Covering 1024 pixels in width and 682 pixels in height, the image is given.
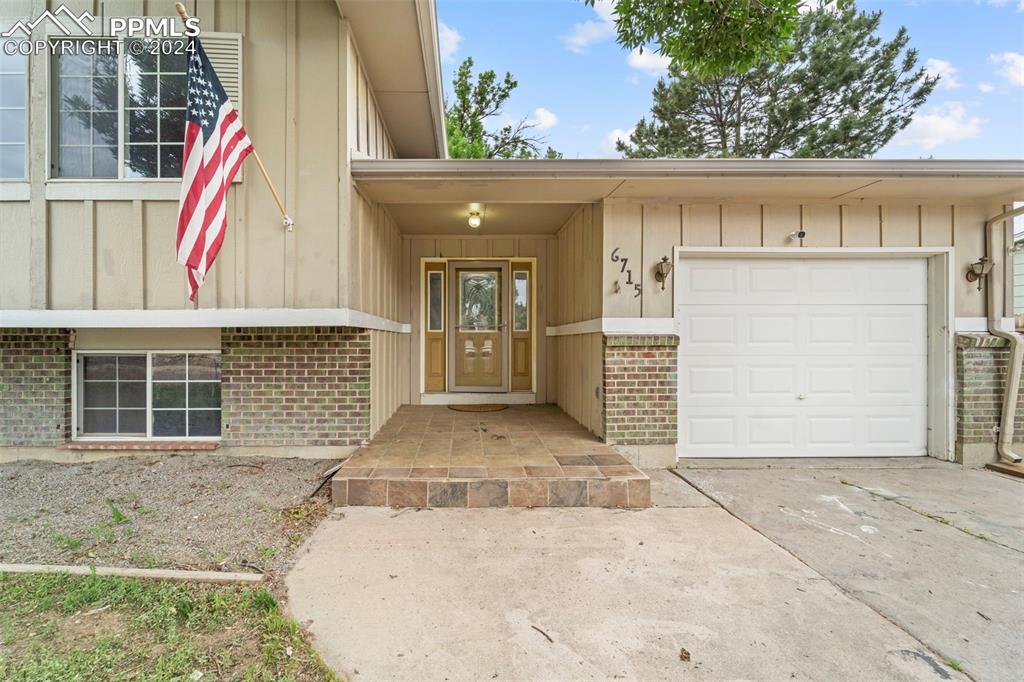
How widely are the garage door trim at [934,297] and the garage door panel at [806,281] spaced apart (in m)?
0.05

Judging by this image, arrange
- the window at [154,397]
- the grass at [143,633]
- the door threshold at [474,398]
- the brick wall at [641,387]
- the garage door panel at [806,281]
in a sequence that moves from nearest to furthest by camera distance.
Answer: the grass at [143,633] → the window at [154,397] → the brick wall at [641,387] → the garage door panel at [806,281] → the door threshold at [474,398]

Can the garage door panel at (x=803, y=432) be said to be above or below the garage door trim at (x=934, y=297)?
below

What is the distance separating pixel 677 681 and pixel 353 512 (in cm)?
213

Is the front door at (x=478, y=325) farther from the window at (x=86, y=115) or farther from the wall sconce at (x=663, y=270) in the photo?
the window at (x=86, y=115)

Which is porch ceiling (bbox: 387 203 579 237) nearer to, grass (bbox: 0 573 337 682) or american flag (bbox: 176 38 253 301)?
american flag (bbox: 176 38 253 301)

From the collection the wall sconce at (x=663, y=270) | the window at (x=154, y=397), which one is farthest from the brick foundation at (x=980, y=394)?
the window at (x=154, y=397)

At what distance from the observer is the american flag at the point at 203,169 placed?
2.64 meters

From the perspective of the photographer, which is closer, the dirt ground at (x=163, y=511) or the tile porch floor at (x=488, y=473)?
the dirt ground at (x=163, y=511)

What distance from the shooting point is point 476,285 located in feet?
20.2

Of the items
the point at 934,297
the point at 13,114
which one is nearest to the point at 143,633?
the point at 13,114

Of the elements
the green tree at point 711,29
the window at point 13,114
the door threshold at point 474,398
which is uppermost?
the green tree at point 711,29

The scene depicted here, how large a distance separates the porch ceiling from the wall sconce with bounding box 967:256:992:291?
3.90 meters

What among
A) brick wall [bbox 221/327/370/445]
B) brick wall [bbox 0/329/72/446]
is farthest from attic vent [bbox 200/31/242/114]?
brick wall [bbox 0/329/72/446]

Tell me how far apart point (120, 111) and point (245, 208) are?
136 cm
